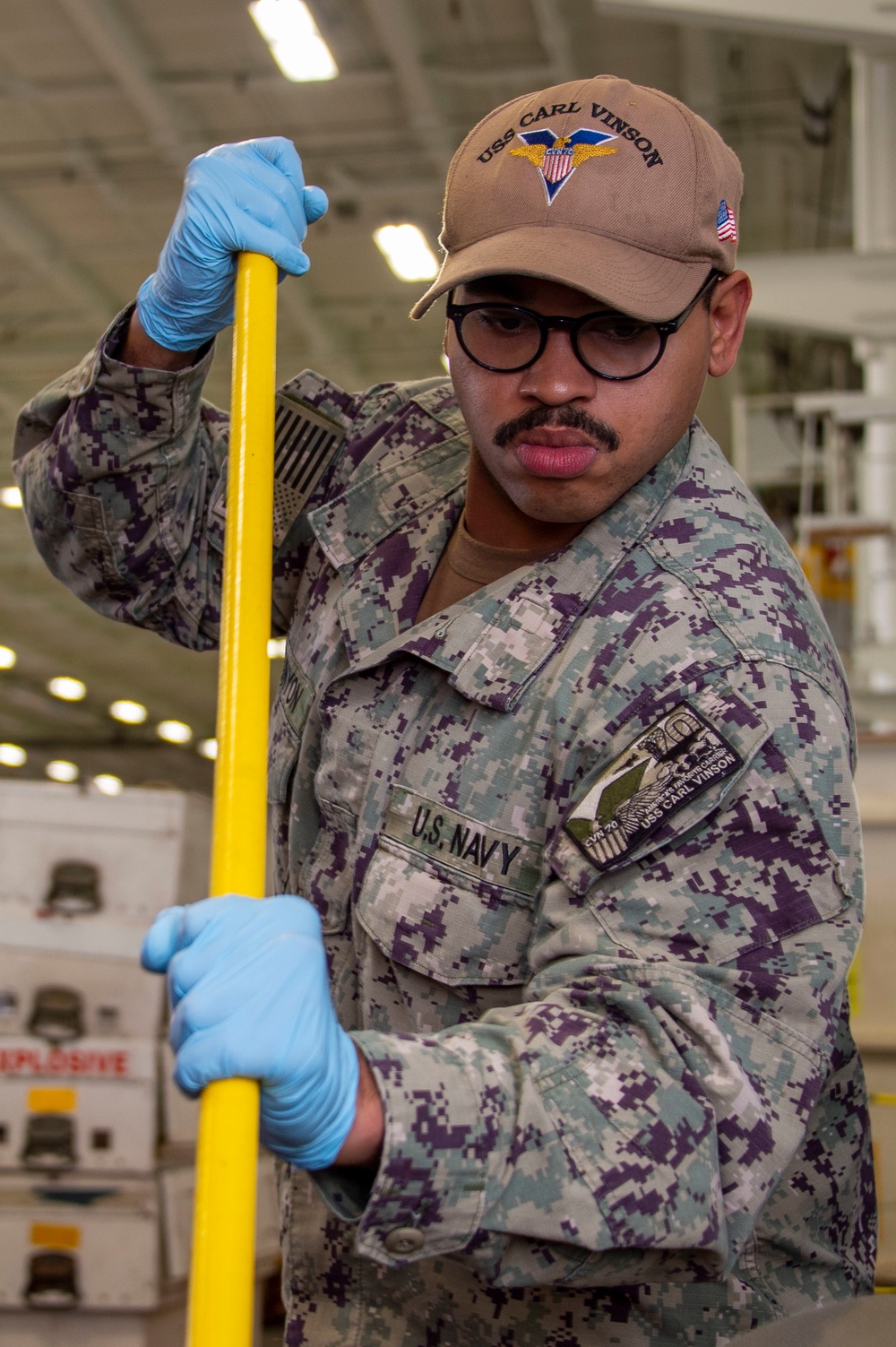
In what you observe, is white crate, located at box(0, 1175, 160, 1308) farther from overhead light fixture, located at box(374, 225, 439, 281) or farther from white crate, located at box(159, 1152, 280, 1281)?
overhead light fixture, located at box(374, 225, 439, 281)

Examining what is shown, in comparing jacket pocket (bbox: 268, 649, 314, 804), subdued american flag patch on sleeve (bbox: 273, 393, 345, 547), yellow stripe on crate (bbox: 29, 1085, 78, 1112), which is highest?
subdued american flag patch on sleeve (bbox: 273, 393, 345, 547)

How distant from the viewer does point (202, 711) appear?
22672 millimetres

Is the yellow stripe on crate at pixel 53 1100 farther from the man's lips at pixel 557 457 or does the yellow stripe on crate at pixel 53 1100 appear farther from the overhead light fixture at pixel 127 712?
the overhead light fixture at pixel 127 712

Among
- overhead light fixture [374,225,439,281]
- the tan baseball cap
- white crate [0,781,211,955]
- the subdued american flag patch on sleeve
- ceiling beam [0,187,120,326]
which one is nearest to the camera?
the tan baseball cap

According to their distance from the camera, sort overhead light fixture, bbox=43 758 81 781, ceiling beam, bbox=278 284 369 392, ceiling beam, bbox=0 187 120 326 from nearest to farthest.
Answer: ceiling beam, bbox=0 187 120 326 < ceiling beam, bbox=278 284 369 392 < overhead light fixture, bbox=43 758 81 781

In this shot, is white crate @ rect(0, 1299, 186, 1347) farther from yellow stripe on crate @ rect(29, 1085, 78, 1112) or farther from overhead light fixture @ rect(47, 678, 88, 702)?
overhead light fixture @ rect(47, 678, 88, 702)

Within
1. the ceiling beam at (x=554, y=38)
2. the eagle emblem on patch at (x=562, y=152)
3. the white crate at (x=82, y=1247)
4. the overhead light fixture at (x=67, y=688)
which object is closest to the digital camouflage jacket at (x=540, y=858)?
the eagle emblem on patch at (x=562, y=152)

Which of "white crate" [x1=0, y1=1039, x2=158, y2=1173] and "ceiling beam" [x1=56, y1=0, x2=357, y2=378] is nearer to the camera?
"white crate" [x1=0, y1=1039, x2=158, y2=1173]

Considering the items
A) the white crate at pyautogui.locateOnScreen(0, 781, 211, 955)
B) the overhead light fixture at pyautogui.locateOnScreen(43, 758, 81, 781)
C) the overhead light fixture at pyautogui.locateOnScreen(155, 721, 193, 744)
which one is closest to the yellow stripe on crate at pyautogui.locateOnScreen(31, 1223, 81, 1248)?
the white crate at pyautogui.locateOnScreen(0, 781, 211, 955)

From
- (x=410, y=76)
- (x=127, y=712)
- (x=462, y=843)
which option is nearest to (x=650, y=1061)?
(x=462, y=843)

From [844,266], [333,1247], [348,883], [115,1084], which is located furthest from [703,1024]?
[844,266]

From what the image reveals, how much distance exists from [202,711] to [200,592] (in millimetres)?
21025

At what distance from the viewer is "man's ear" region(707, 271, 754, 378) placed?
1.58 metres

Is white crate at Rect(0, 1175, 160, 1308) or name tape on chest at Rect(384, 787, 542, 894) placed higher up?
name tape on chest at Rect(384, 787, 542, 894)
